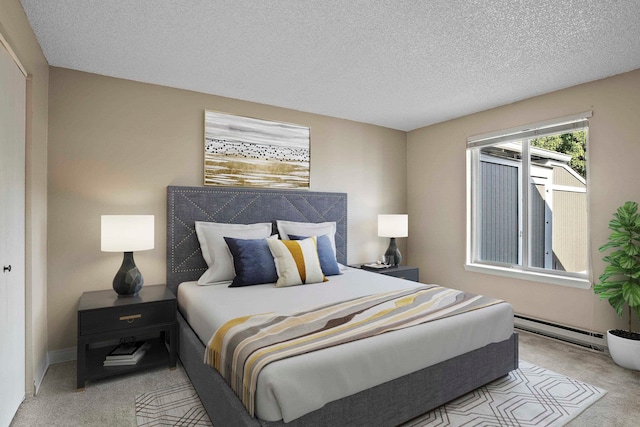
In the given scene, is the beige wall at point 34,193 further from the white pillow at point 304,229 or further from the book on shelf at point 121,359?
the white pillow at point 304,229

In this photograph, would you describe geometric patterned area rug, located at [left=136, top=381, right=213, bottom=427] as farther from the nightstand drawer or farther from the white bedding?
the nightstand drawer

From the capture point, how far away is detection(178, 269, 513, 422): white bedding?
1.53m

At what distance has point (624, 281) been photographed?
2945 mm

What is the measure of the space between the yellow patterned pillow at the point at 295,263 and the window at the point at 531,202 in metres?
2.31

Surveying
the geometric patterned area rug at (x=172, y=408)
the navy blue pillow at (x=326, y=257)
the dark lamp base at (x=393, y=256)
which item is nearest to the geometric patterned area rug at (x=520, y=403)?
the geometric patterned area rug at (x=172, y=408)

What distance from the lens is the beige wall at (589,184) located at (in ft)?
10.3

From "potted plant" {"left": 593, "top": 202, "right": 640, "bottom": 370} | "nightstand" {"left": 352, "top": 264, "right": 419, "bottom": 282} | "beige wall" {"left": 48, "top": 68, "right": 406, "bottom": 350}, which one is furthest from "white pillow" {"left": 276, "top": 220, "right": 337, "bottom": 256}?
"potted plant" {"left": 593, "top": 202, "right": 640, "bottom": 370}

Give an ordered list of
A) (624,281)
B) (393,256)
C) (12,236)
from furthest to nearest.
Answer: (393,256), (624,281), (12,236)

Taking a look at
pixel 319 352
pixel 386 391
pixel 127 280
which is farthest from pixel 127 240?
pixel 386 391

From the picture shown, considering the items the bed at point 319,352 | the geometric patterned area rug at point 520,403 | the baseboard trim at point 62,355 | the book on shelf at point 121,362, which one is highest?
the bed at point 319,352

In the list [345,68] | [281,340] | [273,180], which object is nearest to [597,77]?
[345,68]

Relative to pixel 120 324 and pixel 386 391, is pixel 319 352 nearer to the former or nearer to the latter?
pixel 386 391

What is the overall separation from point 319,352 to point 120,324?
5.77ft

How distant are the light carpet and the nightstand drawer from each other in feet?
1.72
